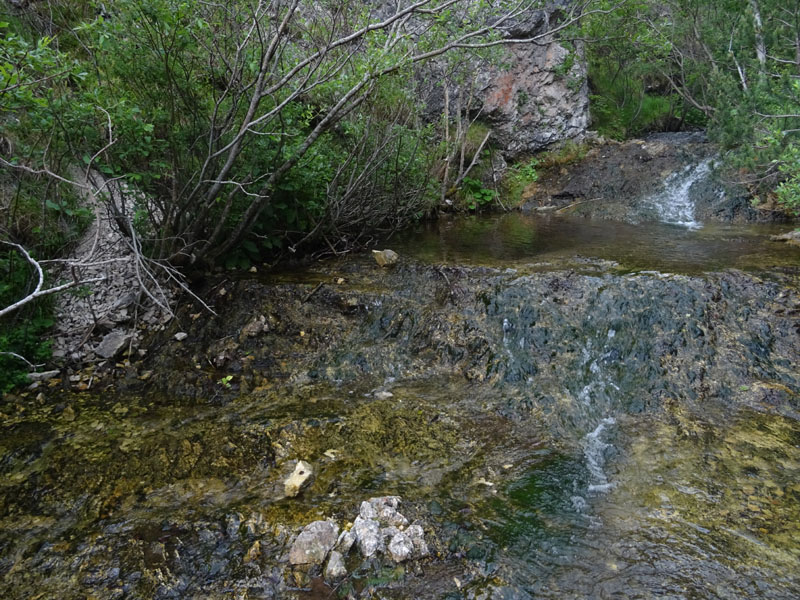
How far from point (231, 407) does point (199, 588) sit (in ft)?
7.02

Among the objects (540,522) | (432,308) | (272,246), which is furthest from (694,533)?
(272,246)

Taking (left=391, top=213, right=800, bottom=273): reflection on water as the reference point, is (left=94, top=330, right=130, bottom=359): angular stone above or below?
below

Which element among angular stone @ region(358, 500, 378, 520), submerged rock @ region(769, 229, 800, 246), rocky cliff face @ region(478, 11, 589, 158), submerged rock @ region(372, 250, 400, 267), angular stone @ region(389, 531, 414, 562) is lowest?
angular stone @ region(389, 531, 414, 562)

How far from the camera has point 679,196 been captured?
11.9m

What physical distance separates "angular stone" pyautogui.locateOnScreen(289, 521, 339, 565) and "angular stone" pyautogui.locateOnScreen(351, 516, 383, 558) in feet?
0.48

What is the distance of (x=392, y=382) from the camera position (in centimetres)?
545

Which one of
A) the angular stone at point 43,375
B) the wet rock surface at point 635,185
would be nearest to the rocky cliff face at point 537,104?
the wet rock surface at point 635,185

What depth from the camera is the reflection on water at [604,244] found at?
23.3 feet

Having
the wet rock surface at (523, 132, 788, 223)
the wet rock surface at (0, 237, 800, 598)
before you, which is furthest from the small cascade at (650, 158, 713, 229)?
the wet rock surface at (0, 237, 800, 598)

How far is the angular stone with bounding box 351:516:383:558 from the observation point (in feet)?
10.1

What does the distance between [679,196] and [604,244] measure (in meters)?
4.88

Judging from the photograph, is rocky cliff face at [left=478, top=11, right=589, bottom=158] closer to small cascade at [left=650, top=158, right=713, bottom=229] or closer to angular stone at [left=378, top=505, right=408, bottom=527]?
small cascade at [left=650, top=158, right=713, bottom=229]

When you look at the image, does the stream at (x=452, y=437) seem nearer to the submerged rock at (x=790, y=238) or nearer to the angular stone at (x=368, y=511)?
the angular stone at (x=368, y=511)

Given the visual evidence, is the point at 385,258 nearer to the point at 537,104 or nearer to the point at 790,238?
Result: the point at 790,238
